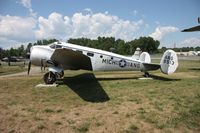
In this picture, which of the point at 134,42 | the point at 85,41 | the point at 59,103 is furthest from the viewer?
the point at 85,41

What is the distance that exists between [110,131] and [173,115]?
2339 millimetres

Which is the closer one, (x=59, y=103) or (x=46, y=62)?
(x=59, y=103)

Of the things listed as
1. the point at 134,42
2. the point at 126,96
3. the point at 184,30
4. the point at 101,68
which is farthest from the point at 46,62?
the point at 134,42

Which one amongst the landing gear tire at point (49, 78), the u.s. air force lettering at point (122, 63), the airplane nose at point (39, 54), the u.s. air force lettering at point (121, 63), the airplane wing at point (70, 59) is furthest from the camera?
the u.s. air force lettering at point (122, 63)

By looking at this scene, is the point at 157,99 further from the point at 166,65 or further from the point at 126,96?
the point at 166,65

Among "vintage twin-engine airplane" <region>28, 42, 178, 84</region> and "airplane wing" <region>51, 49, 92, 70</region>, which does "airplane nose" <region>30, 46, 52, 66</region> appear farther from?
"airplane wing" <region>51, 49, 92, 70</region>

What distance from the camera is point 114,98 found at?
8.81m

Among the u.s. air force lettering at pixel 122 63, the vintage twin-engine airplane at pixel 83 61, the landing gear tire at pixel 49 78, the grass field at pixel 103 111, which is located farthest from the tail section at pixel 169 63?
the landing gear tire at pixel 49 78

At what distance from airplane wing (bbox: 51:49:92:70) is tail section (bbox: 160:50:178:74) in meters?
4.99

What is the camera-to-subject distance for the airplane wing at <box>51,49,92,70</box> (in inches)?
443

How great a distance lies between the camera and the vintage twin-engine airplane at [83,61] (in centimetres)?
1257

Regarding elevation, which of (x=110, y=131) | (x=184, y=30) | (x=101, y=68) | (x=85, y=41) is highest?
(x=85, y=41)

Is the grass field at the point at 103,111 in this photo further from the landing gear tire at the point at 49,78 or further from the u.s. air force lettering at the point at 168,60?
the u.s. air force lettering at the point at 168,60

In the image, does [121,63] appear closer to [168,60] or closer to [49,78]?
[168,60]
